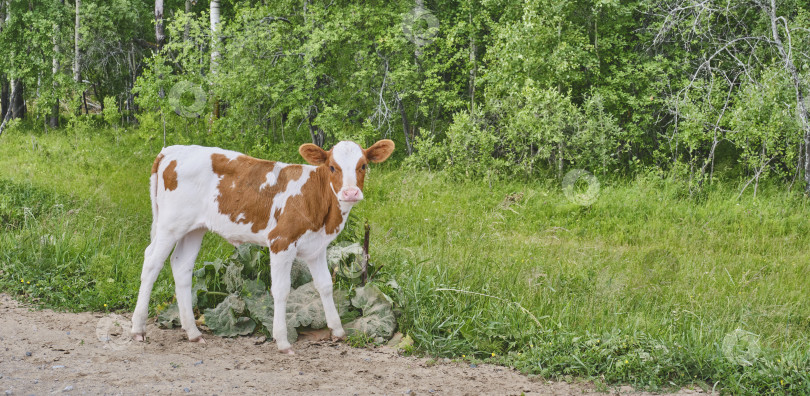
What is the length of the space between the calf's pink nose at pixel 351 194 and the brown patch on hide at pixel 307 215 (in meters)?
0.45

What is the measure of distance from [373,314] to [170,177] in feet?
6.59

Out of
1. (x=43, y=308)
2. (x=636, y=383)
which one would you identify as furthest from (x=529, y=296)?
(x=43, y=308)

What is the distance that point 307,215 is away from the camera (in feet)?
17.2

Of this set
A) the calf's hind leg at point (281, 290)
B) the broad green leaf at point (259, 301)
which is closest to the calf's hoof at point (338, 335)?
the calf's hind leg at point (281, 290)

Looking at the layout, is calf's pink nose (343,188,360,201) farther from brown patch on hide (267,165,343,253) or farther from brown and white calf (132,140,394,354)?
brown patch on hide (267,165,343,253)

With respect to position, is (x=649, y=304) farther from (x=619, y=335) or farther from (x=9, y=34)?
(x=9, y=34)

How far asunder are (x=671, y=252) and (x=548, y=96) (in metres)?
4.43

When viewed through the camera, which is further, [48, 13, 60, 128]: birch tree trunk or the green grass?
[48, 13, 60, 128]: birch tree trunk

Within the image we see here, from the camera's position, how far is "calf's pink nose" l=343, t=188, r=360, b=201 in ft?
15.4

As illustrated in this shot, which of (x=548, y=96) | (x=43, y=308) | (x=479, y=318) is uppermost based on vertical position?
(x=548, y=96)

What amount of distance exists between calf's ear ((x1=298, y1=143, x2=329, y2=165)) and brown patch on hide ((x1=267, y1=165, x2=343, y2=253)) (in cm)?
9

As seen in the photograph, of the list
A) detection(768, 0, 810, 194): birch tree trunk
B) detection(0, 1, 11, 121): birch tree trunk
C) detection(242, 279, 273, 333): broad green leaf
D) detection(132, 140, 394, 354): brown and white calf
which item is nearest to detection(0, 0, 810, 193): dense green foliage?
detection(768, 0, 810, 194): birch tree trunk

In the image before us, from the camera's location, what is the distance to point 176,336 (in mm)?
5684

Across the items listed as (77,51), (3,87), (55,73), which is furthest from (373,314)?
(3,87)
